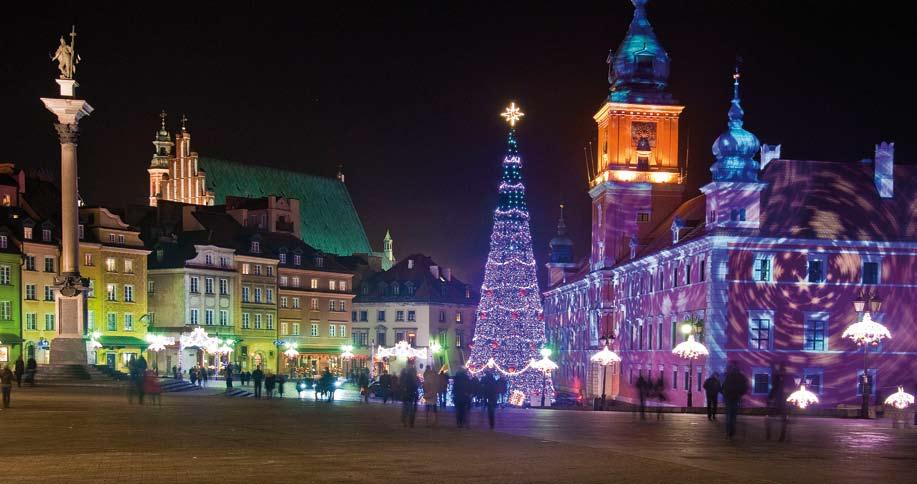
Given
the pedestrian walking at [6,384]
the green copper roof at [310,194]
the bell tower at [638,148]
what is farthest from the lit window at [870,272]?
the green copper roof at [310,194]

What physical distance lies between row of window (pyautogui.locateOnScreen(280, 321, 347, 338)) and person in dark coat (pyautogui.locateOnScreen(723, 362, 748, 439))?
82.6 m

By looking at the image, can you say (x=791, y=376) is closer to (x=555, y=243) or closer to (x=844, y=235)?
(x=844, y=235)

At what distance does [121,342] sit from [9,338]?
426 inches

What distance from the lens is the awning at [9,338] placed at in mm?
77438

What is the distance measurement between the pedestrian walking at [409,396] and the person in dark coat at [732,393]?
8085 mm

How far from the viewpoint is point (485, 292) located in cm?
7062

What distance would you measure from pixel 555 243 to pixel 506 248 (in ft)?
163

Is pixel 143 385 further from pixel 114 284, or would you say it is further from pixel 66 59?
pixel 114 284

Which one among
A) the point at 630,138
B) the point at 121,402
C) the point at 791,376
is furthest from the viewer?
the point at 630,138

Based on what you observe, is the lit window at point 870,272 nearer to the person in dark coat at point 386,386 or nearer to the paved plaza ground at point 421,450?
the person in dark coat at point 386,386

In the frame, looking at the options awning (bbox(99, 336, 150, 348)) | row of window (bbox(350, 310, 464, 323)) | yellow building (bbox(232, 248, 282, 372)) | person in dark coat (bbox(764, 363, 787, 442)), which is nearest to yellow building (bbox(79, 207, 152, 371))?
awning (bbox(99, 336, 150, 348))

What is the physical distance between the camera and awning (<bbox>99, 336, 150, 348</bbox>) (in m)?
86.6

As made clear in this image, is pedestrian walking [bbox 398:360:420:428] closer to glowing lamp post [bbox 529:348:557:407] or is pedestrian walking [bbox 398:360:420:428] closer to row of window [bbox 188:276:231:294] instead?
glowing lamp post [bbox 529:348:557:407]

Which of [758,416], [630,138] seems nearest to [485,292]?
[630,138]
